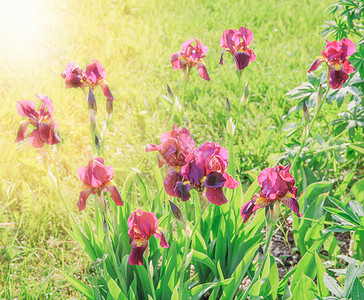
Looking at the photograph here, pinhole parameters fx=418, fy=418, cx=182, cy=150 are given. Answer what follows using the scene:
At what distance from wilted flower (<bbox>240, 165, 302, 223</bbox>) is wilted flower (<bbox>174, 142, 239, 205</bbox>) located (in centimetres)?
18

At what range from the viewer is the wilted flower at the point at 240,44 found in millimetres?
1655

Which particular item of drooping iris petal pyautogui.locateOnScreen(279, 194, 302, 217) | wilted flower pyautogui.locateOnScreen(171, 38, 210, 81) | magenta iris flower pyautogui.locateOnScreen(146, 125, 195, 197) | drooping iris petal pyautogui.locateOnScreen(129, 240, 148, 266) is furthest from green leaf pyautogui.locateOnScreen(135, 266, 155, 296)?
wilted flower pyautogui.locateOnScreen(171, 38, 210, 81)

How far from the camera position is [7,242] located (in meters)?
2.15

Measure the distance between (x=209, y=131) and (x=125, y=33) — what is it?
1699mm

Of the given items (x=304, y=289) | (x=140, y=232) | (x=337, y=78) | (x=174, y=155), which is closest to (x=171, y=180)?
(x=174, y=155)

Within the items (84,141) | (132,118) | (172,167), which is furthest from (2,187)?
(172,167)

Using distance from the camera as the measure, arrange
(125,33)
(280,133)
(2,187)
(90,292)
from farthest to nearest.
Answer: (125,33) → (280,133) → (2,187) → (90,292)

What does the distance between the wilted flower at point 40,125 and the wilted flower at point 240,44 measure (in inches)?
28.3

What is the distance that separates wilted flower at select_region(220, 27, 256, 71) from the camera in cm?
166

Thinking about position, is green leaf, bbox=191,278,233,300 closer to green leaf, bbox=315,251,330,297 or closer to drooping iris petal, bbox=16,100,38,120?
green leaf, bbox=315,251,330,297

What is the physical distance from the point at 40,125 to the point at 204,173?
0.60 meters

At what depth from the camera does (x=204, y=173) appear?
1124 millimetres

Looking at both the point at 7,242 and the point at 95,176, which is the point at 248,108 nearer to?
the point at 7,242

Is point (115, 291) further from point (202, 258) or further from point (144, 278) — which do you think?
→ point (202, 258)
